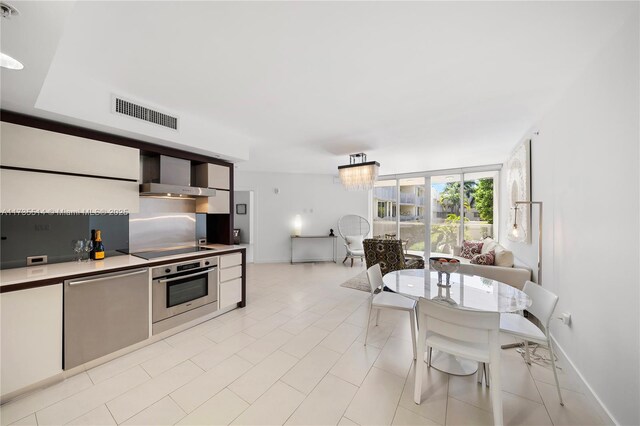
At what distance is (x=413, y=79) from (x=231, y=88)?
1579 millimetres

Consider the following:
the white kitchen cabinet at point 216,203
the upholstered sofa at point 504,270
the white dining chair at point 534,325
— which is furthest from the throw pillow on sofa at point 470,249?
the white kitchen cabinet at point 216,203

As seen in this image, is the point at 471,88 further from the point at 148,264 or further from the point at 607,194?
the point at 148,264

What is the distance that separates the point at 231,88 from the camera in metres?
2.13

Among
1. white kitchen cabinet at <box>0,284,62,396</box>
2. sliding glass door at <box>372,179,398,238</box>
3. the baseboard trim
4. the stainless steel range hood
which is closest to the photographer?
the baseboard trim

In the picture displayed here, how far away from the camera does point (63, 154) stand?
6.82 ft

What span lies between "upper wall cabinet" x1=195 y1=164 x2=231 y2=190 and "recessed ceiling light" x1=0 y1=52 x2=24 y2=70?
1.95 meters

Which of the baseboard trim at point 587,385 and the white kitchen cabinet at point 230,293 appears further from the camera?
the white kitchen cabinet at point 230,293

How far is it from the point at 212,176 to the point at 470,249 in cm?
493

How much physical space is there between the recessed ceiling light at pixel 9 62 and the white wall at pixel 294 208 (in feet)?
15.9

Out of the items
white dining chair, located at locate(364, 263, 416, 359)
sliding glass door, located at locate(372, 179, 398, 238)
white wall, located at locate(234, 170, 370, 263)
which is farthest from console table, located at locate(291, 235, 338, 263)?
white dining chair, located at locate(364, 263, 416, 359)

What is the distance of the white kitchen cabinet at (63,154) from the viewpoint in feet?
6.06

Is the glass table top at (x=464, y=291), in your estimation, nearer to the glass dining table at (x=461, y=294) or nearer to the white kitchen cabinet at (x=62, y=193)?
the glass dining table at (x=461, y=294)

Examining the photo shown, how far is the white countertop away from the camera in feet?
5.83

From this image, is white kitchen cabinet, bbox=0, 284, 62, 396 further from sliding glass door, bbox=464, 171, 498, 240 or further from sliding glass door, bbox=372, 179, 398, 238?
sliding glass door, bbox=464, 171, 498, 240
